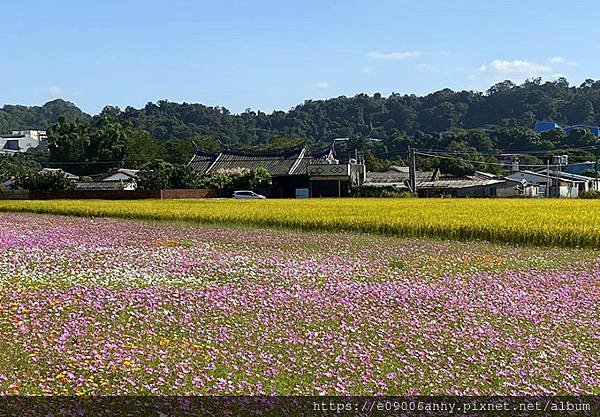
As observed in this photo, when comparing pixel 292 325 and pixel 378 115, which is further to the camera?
pixel 378 115

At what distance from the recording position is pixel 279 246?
61.7ft

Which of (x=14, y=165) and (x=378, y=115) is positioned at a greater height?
(x=378, y=115)

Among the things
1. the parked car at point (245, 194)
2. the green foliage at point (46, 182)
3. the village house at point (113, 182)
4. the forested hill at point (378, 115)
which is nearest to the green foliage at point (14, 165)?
the village house at point (113, 182)

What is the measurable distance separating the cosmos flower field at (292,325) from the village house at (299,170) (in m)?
53.1

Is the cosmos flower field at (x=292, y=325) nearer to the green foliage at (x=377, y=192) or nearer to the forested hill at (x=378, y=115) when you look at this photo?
the green foliage at (x=377, y=192)

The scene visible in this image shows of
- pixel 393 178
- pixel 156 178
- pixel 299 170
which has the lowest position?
pixel 393 178

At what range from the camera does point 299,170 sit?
234ft

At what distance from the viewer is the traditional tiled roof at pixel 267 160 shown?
7231 centimetres

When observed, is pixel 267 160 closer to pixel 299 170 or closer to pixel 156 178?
pixel 299 170

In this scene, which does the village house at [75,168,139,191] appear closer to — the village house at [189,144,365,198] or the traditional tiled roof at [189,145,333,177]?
the traditional tiled roof at [189,145,333,177]

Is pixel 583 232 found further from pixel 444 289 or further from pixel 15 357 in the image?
pixel 15 357

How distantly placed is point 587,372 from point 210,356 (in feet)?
12.7

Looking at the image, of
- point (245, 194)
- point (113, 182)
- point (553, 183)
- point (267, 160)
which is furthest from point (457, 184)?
point (113, 182)

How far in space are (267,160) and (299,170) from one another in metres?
6.01
